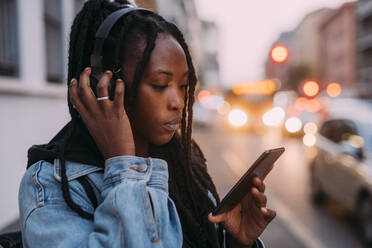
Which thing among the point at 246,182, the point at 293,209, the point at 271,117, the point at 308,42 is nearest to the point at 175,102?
the point at 246,182

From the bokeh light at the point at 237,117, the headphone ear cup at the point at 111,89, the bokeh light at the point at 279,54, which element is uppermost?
the bokeh light at the point at 279,54

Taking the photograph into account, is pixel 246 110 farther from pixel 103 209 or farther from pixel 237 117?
pixel 103 209

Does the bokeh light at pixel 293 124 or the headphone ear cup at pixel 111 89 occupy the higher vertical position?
the headphone ear cup at pixel 111 89

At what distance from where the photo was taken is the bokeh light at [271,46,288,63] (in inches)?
212

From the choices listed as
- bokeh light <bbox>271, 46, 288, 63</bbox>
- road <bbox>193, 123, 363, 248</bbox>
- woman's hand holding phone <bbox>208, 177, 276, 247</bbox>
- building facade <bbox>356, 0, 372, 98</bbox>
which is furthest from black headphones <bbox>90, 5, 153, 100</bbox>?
building facade <bbox>356, 0, 372, 98</bbox>

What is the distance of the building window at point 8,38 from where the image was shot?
216 inches

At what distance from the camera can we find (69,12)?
746 centimetres

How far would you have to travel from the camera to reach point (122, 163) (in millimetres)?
1245

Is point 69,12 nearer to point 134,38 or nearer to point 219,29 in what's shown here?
point 134,38

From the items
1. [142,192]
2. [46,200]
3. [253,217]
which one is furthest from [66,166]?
[253,217]

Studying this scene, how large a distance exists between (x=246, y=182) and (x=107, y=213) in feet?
1.56

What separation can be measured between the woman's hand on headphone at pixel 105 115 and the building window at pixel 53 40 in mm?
5991

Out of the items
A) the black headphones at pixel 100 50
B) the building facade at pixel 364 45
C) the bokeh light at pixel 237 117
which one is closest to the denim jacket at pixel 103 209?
the black headphones at pixel 100 50

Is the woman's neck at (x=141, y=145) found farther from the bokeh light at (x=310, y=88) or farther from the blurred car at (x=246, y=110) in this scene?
the blurred car at (x=246, y=110)
